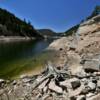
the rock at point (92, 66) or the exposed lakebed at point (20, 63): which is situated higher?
the rock at point (92, 66)

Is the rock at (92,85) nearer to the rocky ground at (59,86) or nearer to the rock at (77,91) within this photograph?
the rocky ground at (59,86)

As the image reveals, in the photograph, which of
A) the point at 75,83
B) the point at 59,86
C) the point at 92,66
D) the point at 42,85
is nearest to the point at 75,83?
the point at 75,83

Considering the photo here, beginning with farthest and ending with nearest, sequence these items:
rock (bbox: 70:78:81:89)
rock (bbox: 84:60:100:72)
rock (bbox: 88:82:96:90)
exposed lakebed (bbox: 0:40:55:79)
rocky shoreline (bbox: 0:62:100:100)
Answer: exposed lakebed (bbox: 0:40:55:79) → rock (bbox: 84:60:100:72) → rock (bbox: 70:78:81:89) → rock (bbox: 88:82:96:90) → rocky shoreline (bbox: 0:62:100:100)

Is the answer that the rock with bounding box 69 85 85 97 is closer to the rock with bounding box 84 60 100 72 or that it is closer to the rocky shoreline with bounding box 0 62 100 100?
the rocky shoreline with bounding box 0 62 100 100

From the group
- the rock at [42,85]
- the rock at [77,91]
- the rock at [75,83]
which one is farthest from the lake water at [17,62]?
the rock at [77,91]

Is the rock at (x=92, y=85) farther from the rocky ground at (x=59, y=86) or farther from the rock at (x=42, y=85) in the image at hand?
the rock at (x=42, y=85)

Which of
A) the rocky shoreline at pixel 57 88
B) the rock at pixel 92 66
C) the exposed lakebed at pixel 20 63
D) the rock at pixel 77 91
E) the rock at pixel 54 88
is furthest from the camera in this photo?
the exposed lakebed at pixel 20 63

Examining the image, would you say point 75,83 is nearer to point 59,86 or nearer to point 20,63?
point 59,86

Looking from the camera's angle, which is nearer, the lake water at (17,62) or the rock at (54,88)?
the rock at (54,88)

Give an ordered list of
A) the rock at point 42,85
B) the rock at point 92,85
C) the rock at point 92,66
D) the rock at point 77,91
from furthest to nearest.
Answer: the rock at point 92,66 < the rock at point 42,85 < the rock at point 92,85 < the rock at point 77,91

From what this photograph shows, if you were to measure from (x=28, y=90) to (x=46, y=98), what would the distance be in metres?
2.65

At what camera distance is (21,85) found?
73.6 feet

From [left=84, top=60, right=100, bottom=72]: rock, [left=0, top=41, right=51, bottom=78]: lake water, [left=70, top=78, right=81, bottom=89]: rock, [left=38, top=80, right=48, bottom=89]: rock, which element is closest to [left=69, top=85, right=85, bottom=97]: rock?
[left=70, top=78, right=81, bottom=89]: rock

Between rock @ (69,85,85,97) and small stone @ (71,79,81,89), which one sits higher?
small stone @ (71,79,81,89)
